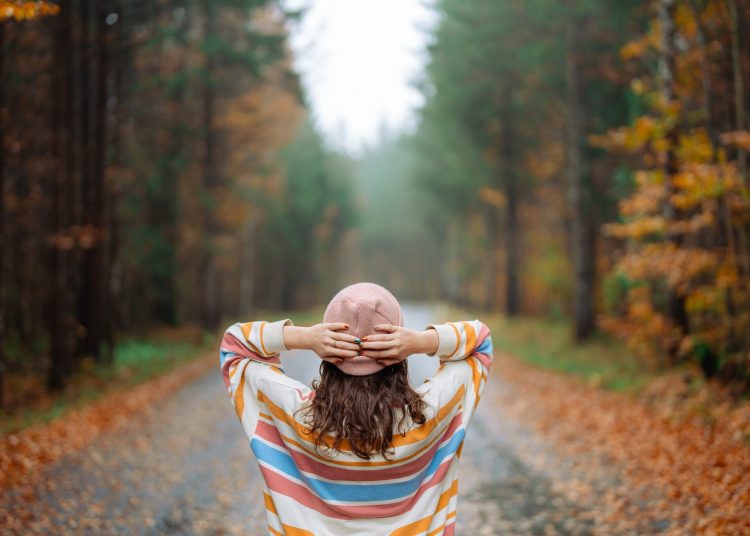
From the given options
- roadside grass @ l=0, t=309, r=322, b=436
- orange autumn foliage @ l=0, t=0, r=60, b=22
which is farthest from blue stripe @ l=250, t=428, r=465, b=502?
roadside grass @ l=0, t=309, r=322, b=436

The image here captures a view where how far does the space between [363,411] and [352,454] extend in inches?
6.5

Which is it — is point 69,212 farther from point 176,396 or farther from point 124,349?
point 124,349

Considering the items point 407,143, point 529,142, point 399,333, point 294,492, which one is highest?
point 407,143

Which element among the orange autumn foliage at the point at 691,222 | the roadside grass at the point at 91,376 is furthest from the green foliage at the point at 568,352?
the roadside grass at the point at 91,376

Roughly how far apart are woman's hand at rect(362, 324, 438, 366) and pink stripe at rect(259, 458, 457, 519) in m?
0.48

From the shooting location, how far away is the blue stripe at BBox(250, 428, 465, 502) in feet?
7.61

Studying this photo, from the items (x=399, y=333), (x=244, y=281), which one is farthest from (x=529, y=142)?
(x=399, y=333)

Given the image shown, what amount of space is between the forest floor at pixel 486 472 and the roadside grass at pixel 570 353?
4.97 ft

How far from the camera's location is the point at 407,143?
123ft

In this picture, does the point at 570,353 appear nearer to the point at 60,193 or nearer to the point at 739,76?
the point at 739,76

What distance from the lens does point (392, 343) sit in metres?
2.16

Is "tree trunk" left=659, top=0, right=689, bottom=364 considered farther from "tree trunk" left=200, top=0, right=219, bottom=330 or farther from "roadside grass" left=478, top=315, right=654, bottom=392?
"tree trunk" left=200, top=0, right=219, bottom=330

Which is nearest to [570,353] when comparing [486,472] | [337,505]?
[486,472]

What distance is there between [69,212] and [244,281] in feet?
75.9
